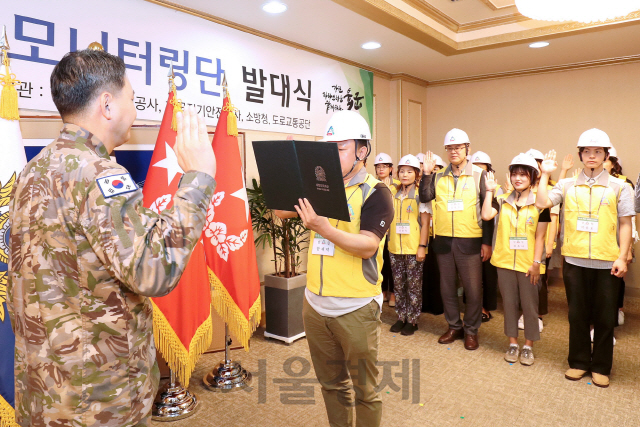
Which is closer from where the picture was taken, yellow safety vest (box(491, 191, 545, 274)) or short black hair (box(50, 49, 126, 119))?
short black hair (box(50, 49, 126, 119))

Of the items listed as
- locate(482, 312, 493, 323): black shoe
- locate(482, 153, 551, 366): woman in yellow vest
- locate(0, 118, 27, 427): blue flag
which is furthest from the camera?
locate(482, 312, 493, 323): black shoe

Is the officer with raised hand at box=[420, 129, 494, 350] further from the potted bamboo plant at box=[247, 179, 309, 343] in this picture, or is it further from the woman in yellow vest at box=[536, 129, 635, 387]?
the potted bamboo plant at box=[247, 179, 309, 343]

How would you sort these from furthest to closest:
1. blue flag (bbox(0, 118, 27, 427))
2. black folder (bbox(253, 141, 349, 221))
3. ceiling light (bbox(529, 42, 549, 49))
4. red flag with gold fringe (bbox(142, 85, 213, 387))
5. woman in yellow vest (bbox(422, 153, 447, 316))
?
ceiling light (bbox(529, 42, 549, 49)), woman in yellow vest (bbox(422, 153, 447, 316)), red flag with gold fringe (bbox(142, 85, 213, 387)), blue flag (bbox(0, 118, 27, 427)), black folder (bbox(253, 141, 349, 221))

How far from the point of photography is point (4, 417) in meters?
2.01

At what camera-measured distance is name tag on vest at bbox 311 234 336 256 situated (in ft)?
6.21

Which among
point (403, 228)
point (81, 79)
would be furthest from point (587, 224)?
point (81, 79)

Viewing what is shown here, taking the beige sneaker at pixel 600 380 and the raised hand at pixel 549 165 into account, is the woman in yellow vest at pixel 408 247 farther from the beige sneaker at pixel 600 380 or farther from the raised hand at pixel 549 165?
the beige sneaker at pixel 600 380

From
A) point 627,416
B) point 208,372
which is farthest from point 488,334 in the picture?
point 208,372

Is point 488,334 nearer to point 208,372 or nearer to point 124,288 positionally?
point 208,372

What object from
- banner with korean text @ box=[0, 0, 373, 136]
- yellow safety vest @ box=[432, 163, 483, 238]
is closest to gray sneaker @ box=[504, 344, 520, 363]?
yellow safety vest @ box=[432, 163, 483, 238]

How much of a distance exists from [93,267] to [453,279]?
3.23 metres

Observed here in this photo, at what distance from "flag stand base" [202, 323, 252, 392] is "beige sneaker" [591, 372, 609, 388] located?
2348 millimetres

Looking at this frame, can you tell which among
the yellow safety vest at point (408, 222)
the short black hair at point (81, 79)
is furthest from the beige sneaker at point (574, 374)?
the short black hair at point (81, 79)

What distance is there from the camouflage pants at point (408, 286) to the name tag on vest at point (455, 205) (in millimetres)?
641
